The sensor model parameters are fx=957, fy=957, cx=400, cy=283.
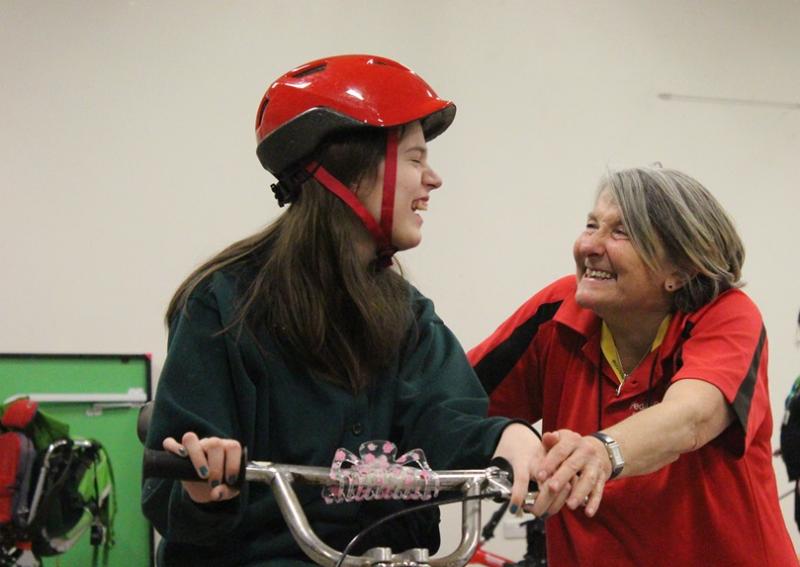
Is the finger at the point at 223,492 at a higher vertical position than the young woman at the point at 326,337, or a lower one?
lower

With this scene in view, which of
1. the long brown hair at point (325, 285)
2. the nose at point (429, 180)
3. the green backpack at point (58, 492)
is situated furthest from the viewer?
the green backpack at point (58, 492)

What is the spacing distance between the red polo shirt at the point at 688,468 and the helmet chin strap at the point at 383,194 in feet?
1.97

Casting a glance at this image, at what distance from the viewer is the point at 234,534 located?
1478mm

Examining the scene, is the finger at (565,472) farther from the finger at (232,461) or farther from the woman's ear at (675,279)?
the woman's ear at (675,279)

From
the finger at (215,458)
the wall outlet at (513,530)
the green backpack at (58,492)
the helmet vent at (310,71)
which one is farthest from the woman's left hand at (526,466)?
the wall outlet at (513,530)

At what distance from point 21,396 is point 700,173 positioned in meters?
3.08

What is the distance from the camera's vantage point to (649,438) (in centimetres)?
167

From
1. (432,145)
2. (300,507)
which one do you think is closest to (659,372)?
(300,507)

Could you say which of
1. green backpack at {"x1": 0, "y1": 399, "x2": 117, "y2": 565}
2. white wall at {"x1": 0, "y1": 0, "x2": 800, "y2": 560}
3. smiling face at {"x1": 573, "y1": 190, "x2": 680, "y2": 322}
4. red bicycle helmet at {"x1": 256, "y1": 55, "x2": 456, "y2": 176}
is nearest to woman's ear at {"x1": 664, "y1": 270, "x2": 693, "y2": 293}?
smiling face at {"x1": 573, "y1": 190, "x2": 680, "y2": 322}

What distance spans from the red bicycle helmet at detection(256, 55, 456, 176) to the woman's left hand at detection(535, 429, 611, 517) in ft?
2.06

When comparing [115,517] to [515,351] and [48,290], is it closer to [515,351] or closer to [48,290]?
[48,290]

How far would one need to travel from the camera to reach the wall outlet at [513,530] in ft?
13.0

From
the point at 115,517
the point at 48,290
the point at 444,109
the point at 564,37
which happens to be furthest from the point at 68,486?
the point at 564,37

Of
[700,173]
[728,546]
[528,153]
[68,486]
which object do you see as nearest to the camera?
[728,546]
